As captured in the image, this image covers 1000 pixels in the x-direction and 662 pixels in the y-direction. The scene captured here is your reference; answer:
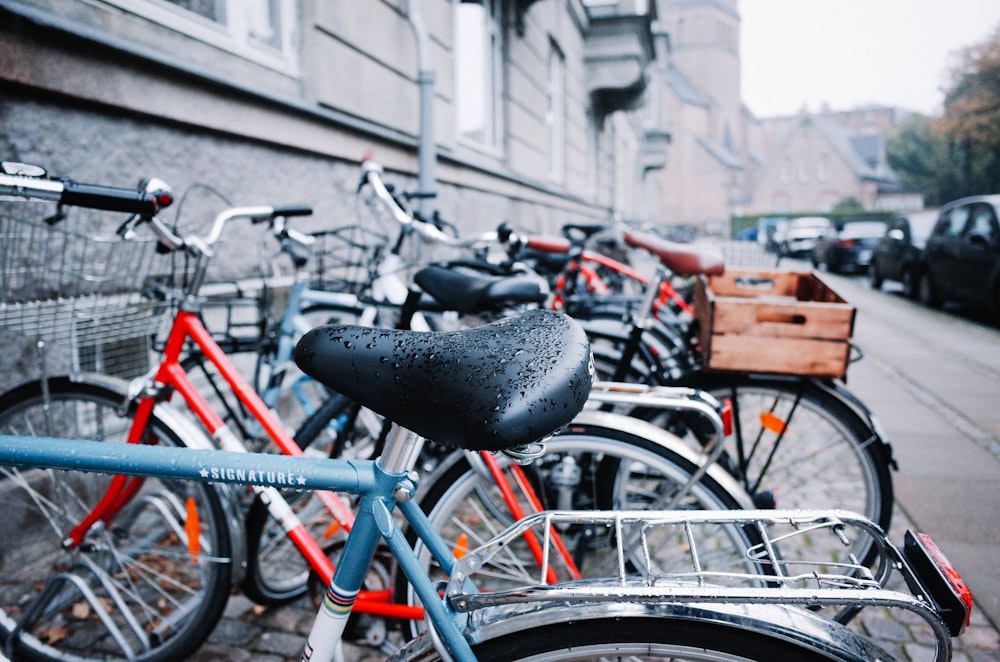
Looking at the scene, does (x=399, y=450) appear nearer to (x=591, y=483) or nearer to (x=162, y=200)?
(x=162, y=200)

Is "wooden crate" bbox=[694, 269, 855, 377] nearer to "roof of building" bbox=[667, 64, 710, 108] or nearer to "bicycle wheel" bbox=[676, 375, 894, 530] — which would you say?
"bicycle wheel" bbox=[676, 375, 894, 530]

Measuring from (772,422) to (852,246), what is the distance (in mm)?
16493

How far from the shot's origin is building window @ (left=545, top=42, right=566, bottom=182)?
1044 cm

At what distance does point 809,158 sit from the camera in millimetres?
58656

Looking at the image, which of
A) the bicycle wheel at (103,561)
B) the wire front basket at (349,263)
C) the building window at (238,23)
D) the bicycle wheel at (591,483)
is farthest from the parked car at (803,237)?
the bicycle wheel at (103,561)

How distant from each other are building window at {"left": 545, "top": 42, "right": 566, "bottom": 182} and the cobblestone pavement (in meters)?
8.84

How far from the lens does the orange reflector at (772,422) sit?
2.35 meters

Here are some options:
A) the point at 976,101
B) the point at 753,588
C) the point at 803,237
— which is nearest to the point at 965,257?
the point at 753,588

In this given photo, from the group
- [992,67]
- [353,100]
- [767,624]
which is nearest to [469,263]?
[767,624]

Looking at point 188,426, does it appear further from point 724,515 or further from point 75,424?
point 724,515

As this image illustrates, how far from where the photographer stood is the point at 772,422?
239 centimetres

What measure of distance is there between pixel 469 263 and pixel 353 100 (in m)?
2.81

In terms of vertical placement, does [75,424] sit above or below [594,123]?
below

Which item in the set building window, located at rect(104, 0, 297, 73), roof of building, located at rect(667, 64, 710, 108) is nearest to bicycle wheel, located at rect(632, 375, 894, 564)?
building window, located at rect(104, 0, 297, 73)
